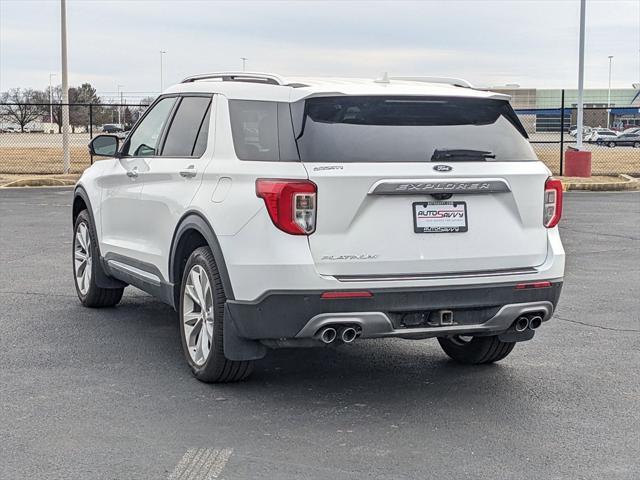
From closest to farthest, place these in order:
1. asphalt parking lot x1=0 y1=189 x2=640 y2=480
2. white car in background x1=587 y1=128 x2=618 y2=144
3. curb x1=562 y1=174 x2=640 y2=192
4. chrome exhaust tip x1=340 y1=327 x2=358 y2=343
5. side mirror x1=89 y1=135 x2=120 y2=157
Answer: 1. asphalt parking lot x1=0 y1=189 x2=640 y2=480
2. chrome exhaust tip x1=340 y1=327 x2=358 y2=343
3. side mirror x1=89 y1=135 x2=120 y2=157
4. curb x1=562 y1=174 x2=640 y2=192
5. white car in background x1=587 y1=128 x2=618 y2=144

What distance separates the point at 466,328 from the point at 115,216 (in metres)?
3.30

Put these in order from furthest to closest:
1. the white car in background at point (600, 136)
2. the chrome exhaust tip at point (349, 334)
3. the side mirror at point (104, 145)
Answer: the white car in background at point (600, 136) < the side mirror at point (104, 145) < the chrome exhaust tip at point (349, 334)

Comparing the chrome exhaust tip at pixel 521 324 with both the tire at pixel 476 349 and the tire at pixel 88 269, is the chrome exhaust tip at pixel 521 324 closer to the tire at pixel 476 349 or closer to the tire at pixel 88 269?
the tire at pixel 476 349

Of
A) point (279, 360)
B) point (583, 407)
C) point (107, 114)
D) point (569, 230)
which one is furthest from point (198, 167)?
point (107, 114)

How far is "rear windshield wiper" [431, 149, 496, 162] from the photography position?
5.77 meters

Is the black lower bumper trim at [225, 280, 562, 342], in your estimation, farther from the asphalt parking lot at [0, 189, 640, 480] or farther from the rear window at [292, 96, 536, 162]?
the rear window at [292, 96, 536, 162]

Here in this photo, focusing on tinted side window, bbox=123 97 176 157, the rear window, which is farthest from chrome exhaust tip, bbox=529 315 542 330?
tinted side window, bbox=123 97 176 157

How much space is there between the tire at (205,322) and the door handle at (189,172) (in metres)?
0.50

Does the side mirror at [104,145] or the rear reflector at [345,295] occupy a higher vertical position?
the side mirror at [104,145]

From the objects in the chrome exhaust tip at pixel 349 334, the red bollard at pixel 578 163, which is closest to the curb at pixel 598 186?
the red bollard at pixel 578 163

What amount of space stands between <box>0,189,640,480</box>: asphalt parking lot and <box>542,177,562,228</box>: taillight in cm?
102

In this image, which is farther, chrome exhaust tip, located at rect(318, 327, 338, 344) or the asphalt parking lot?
chrome exhaust tip, located at rect(318, 327, 338, 344)

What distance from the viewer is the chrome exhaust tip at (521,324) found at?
5.99 metres

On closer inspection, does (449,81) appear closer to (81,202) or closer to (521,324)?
(521,324)
